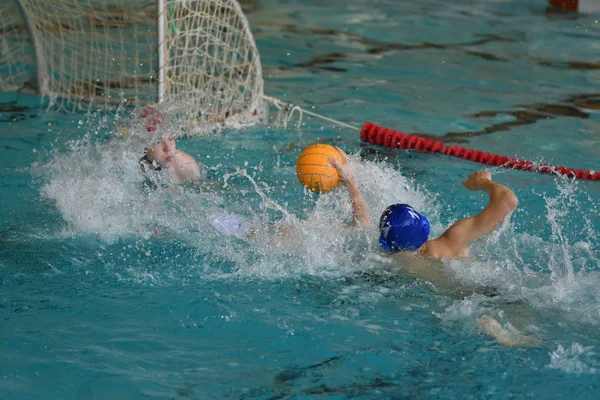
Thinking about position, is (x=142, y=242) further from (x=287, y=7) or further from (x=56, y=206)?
(x=287, y=7)

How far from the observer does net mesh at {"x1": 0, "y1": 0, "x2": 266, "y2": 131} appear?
5.24m

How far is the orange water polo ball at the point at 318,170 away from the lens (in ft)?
11.8

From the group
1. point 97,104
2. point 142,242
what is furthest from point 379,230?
point 97,104

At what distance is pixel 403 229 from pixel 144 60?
4.54 m

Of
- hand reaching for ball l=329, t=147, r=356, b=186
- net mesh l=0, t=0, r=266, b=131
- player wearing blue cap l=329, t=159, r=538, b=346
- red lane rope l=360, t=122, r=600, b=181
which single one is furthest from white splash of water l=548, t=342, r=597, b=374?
net mesh l=0, t=0, r=266, b=131

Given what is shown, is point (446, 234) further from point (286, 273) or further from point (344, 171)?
point (286, 273)

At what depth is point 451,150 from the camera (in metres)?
5.38

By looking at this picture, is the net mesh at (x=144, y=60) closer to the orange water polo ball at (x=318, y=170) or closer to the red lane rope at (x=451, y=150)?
the red lane rope at (x=451, y=150)

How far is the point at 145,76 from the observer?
703 cm

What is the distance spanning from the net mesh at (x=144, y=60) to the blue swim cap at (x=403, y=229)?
2.14 metres

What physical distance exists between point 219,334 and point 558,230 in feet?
6.60

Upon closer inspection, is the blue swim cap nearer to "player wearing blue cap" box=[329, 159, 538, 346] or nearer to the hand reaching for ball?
"player wearing blue cap" box=[329, 159, 538, 346]

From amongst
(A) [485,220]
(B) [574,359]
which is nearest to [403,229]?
(A) [485,220]

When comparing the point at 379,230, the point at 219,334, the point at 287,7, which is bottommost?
the point at 219,334
